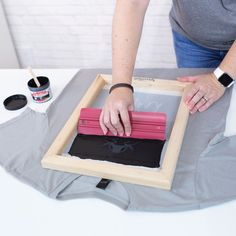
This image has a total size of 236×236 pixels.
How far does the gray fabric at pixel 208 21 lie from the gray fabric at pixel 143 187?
0.64 feet

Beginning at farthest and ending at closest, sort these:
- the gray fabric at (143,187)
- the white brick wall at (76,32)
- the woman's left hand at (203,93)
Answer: the white brick wall at (76,32), the woman's left hand at (203,93), the gray fabric at (143,187)

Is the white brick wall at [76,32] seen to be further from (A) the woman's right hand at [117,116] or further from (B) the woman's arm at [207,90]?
(A) the woman's right hand at [117,116]

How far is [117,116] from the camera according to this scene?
2.51ft

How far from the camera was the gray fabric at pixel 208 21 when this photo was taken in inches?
36.5

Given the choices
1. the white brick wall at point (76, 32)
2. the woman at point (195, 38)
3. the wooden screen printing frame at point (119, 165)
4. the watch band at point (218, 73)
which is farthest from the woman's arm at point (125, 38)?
Answer: the white brick wall at point (76, 32)

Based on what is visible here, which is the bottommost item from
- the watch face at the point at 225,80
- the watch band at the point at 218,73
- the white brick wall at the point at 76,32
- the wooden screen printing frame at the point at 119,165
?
the white brick wall at the point at 76,32

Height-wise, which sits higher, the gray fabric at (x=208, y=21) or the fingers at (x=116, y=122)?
the gray fabric at (x=208, y=21)

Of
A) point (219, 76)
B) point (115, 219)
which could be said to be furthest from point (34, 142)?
point (219, 76)

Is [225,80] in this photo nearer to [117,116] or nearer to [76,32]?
[117,116]

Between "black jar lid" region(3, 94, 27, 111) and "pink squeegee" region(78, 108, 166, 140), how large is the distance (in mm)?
270

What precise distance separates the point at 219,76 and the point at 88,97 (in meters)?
0.39

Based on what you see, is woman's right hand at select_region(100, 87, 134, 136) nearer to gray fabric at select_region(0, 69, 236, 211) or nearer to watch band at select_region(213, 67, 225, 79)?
gray fabric at select_region(0, 69, 236, 211)

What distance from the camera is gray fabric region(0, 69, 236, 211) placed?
0.64 m

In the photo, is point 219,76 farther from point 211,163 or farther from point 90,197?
point 90,197
